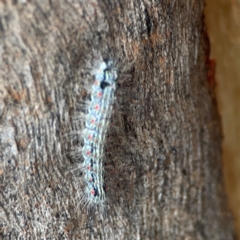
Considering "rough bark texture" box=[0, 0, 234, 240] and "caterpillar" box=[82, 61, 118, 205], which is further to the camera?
"caterpillar" box=[82, 61, 118, 205]

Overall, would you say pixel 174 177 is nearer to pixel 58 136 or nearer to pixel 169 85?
pixel 169 85

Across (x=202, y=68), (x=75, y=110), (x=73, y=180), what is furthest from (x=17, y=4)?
(x=202, y=68)

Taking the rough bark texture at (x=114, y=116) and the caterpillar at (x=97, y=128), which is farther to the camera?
the caterpillar at (x=97, y=128)
